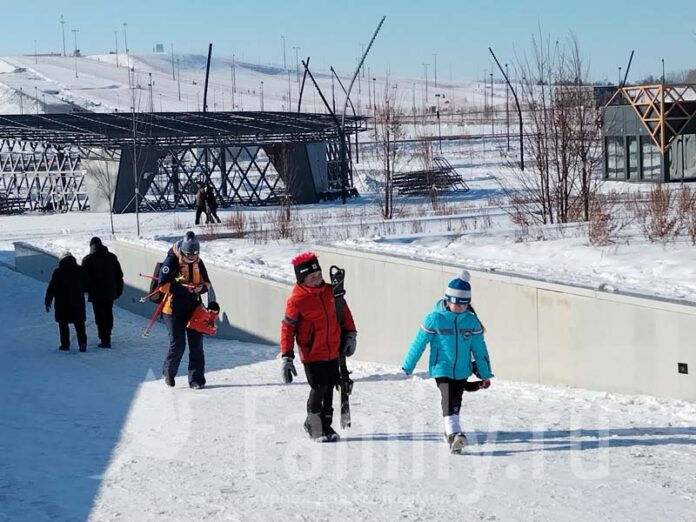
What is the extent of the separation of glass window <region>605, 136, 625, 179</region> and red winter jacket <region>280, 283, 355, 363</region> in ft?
105

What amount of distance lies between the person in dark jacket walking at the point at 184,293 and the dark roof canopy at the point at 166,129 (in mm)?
28123

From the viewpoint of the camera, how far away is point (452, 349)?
723 cm

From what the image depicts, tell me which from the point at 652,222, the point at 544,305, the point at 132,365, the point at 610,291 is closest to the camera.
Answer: the point at 610,291

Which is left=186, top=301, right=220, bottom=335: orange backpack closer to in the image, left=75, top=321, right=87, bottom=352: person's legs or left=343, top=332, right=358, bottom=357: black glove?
left=343, top=332, right=358, bottom=357: black glove

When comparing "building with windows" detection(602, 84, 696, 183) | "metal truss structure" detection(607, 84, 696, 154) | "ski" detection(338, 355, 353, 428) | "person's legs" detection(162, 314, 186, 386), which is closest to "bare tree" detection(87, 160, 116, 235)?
"building with windows" detection(602, 84, 696, 183)

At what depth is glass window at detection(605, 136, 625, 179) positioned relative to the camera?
38125 millimetres

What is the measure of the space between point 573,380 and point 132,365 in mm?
5115

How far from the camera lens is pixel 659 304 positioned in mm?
8258

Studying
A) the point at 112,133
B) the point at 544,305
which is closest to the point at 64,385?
the point at 544,305

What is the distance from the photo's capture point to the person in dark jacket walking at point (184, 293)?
1000 cm

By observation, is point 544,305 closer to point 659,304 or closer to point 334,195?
point 659,304

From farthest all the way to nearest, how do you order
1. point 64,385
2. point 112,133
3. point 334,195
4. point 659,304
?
1. point 334,195
2. point 112,133
3. point 64,385
4. point 659,304

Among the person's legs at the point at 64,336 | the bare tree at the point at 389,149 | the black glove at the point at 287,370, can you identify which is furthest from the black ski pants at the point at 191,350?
the bare tree at the point at 389,149

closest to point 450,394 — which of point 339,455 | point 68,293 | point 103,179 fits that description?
point 339,455
